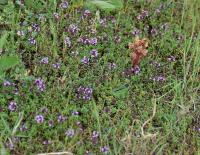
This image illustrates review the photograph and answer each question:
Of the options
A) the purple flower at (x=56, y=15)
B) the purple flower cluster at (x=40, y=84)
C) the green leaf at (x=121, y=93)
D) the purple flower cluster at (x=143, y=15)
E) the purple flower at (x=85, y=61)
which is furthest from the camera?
the purple flower cluster at (x=143, y=15)

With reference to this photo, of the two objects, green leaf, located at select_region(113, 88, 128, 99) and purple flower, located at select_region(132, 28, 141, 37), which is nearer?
green leaf, located at select_region(113, 88, 128, 99)

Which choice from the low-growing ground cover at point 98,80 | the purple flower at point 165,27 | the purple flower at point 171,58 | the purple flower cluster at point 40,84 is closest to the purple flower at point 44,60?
the low-growing ground cover at point 98,80

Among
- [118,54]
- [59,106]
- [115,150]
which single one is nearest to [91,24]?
[118,54]

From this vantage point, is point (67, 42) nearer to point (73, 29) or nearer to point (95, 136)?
point (73, 29)

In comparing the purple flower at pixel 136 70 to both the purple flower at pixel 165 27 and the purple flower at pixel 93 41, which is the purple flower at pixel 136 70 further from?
the purple flower at pixel 165 27

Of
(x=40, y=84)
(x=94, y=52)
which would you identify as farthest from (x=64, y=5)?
(x=40, y=84)

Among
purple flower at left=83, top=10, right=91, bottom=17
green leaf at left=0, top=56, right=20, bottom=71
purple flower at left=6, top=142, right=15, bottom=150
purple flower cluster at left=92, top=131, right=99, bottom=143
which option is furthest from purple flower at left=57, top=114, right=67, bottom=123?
purple flower at left=83, top=10, right=91, bottom=17

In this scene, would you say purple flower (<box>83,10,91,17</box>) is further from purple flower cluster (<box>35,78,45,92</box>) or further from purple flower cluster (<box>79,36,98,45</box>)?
purple flower cluster (<box>35,78,45,92</box>)
